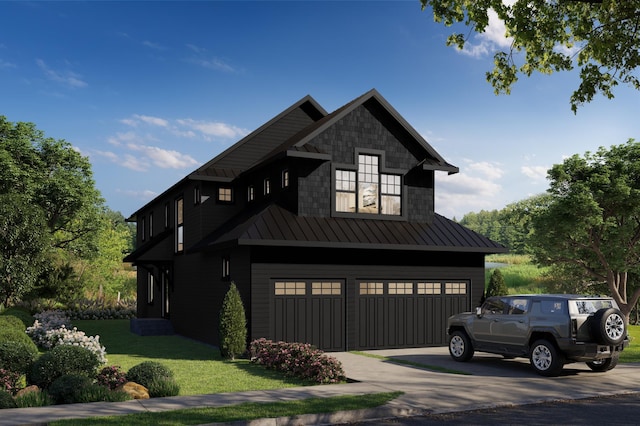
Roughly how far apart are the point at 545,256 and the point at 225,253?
25.8m

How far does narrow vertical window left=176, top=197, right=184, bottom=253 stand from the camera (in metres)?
28.1

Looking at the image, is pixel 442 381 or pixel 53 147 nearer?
pixel 442 381

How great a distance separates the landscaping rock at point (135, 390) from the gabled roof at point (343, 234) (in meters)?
6.73

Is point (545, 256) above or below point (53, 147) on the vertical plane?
below

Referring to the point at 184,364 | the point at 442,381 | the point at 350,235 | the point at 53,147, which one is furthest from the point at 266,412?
the point at 53,147

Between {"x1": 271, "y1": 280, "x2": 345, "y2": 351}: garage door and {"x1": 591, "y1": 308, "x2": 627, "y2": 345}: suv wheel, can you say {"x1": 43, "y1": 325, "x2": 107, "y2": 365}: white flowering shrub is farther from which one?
{"x1": 591, "y1": 308, "x2": 627, "y2": 345}: suv wheel

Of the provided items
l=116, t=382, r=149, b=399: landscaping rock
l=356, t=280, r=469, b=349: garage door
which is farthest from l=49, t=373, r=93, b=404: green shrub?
l=356, t=280, r=469, b=349: garage door

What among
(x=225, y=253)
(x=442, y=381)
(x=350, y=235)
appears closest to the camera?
(x=442, y=381)

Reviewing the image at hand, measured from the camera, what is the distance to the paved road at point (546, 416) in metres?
10.5

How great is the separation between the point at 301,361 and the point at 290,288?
5.12 m

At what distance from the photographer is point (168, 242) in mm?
29594

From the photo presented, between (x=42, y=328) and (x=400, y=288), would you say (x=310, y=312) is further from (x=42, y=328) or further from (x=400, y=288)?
(x=42, y=328)

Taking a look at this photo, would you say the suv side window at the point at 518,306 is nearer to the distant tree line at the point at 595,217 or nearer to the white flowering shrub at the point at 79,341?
the white flowering shrub at the point at 79,341

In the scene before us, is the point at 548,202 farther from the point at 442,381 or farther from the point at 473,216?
the point at 473,216
